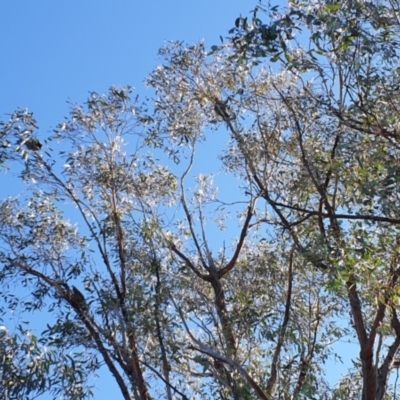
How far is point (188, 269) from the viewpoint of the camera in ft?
27.6

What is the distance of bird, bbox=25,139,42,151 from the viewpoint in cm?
802

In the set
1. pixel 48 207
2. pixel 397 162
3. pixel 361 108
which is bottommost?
pixel 397 162

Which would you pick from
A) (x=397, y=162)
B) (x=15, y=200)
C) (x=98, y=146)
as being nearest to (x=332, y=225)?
(x=397, y=162)

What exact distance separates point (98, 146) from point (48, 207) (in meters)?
0.88

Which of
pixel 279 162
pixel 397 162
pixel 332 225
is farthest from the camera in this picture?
pixel 279 162

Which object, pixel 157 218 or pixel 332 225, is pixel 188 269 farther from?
pixel 332 225

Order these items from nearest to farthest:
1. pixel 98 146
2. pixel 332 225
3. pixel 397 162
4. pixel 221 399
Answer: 1. pixel 397 162
2. pixel 332 225
3. pixel 221 399
4. pixel 98 146

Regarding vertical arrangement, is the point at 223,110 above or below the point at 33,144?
above

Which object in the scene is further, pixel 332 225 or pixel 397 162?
pixel 332 225

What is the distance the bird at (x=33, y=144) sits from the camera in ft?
26.3

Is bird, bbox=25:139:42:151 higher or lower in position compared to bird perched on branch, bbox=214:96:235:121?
lower

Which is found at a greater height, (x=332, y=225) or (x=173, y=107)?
(x=173, y=107)

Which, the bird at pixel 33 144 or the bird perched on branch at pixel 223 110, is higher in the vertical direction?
the bird perched on branch at pixel 223 110

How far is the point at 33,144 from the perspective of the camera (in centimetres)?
804
